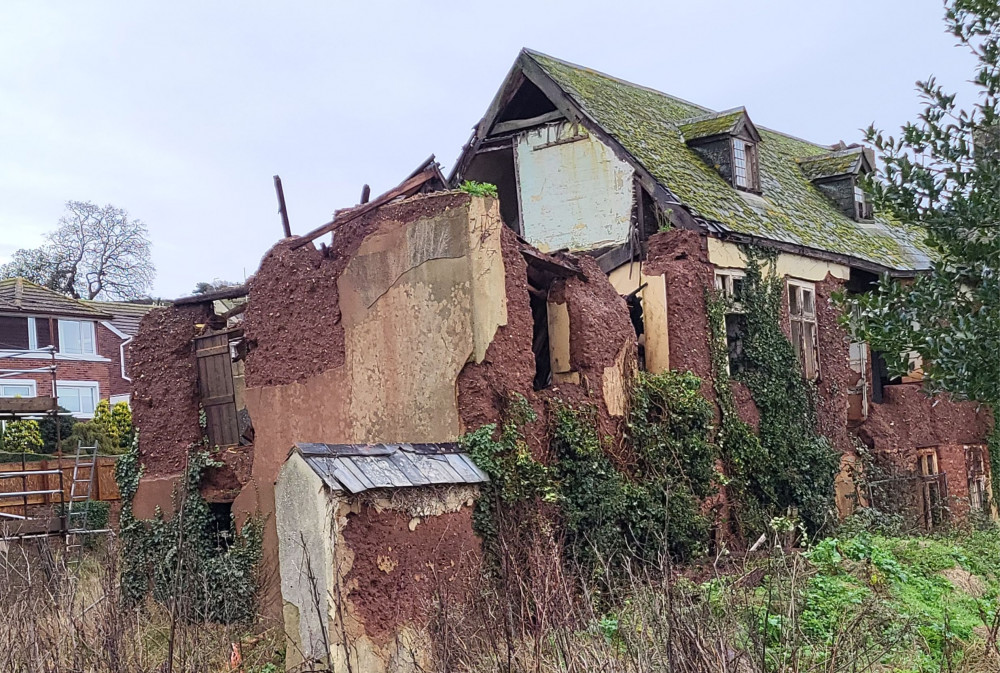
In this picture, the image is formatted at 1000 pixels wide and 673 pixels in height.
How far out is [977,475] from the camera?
2116 centimetres

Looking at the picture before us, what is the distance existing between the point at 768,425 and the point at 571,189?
4.95 metres

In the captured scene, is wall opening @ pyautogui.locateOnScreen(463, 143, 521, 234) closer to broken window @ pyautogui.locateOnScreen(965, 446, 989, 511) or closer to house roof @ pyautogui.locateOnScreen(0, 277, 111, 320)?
broken window @ pyautogui.locateOnScreen(965, 446, 989, 511)

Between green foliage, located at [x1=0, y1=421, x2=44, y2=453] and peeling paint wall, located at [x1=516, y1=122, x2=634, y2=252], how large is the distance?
17.3 meters

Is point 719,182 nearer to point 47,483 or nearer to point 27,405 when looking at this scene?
point 27,405

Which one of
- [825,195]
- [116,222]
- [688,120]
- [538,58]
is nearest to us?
[538,58]

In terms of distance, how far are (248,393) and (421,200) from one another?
369 centimetres

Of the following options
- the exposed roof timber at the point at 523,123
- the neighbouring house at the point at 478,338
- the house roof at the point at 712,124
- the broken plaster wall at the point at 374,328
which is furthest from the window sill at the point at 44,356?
the house roof at the point at 712,124

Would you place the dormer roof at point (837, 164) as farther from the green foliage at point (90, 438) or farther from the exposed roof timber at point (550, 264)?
the green foliage at point (90, 438)

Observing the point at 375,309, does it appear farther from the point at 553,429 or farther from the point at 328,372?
the point at 553,429

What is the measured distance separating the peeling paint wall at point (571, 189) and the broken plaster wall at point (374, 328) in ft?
18.3

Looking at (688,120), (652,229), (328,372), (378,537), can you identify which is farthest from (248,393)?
(688,120)

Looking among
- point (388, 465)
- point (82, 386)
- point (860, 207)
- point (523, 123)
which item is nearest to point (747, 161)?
point (860, 207)

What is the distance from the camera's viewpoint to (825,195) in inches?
848

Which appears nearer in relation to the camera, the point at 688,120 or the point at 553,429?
the point at 553,429
